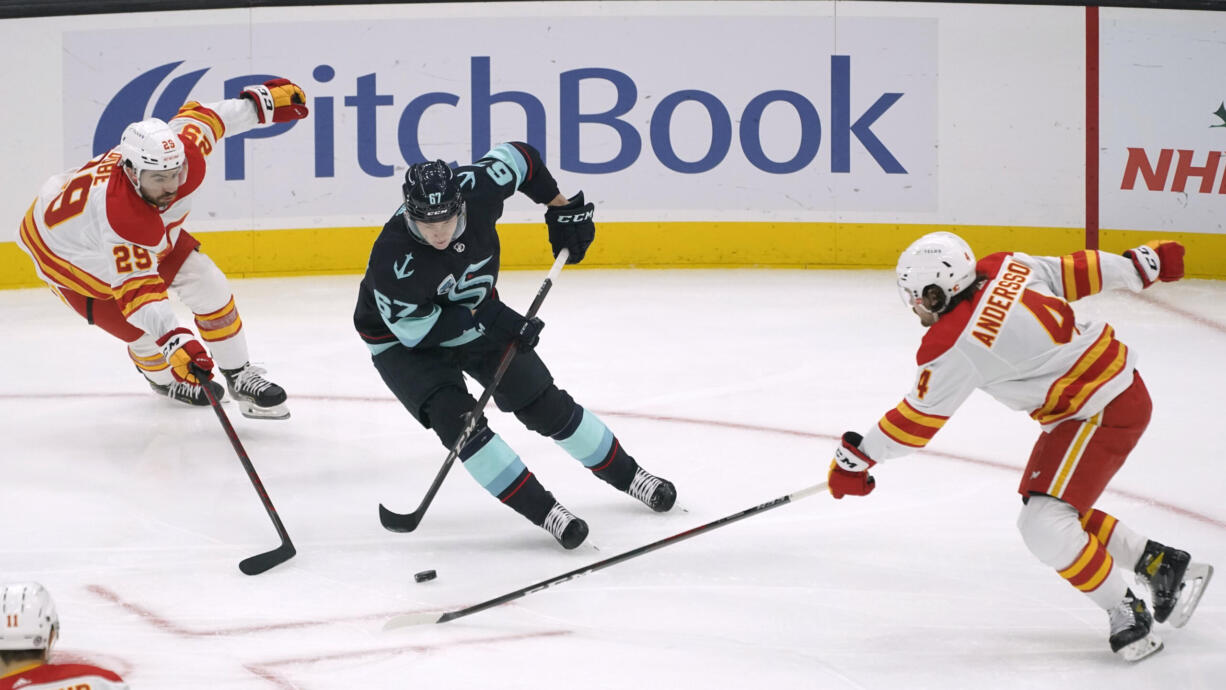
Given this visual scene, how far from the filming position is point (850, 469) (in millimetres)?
3262

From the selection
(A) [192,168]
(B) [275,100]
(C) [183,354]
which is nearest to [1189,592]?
(C) [183,354]

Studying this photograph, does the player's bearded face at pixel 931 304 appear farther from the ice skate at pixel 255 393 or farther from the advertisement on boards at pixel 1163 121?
the advertisement on boards at pixel 1163 121

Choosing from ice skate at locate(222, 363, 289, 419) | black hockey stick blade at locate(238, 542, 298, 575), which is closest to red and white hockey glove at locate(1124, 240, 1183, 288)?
black hockey stick blade at locate(238, 542, 298, 575)

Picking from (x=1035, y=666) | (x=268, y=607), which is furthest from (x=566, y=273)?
(x=1035, y=666)

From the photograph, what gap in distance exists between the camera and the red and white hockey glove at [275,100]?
17.0 feet

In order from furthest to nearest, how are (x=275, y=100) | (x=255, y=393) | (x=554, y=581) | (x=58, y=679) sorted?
(x=275, y=100), (x=255, y=393), (x=554, y=581), (x=58, y=679)

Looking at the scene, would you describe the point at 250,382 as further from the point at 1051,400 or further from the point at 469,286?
the point at 1051,400

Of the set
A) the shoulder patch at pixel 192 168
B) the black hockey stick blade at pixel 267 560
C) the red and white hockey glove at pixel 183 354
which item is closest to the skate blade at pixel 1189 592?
the black hockey stick blade at pixel 267 560

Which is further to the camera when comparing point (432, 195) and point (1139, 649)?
point (432, 195)

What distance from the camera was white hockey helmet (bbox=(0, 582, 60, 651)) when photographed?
7.17ft

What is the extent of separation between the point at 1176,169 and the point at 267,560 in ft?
16.9

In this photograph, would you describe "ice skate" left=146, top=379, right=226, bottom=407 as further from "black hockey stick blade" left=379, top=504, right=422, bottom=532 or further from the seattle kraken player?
"black hockey stick blade" left=379, top=504, right=422, bottom=532

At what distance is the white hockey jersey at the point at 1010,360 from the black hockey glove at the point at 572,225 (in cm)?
146

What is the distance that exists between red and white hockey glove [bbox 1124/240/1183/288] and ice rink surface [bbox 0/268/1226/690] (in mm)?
794
